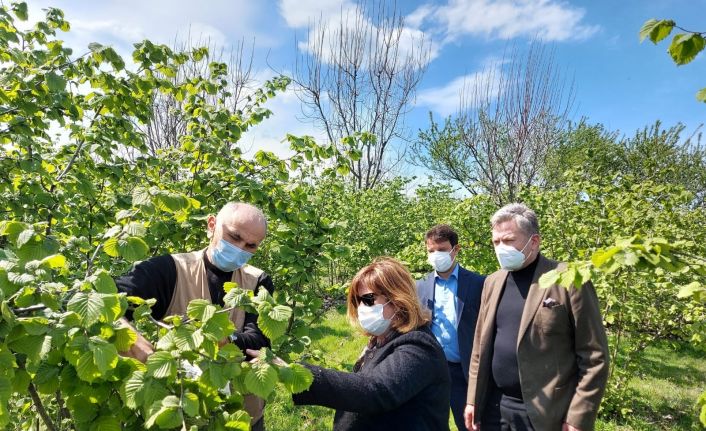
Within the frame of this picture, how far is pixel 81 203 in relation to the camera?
329 centimetres

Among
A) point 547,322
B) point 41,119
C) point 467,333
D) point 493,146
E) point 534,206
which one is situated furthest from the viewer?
point 493,146

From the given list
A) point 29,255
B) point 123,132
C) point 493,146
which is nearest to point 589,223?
point 123,132

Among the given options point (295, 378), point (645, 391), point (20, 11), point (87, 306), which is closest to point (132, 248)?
point (87, 306)

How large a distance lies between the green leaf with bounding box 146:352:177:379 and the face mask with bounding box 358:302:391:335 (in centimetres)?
105

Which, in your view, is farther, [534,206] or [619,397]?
[534,206]

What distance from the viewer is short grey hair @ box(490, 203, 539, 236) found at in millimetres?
2840

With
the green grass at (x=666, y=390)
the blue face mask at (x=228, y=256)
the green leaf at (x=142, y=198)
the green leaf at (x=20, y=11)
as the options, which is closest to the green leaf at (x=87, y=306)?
the green leaf at (x=142, y=198)

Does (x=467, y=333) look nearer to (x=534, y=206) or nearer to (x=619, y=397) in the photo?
(x=619, y=397)

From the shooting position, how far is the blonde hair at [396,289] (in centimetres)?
194

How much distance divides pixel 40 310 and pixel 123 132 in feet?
7.71

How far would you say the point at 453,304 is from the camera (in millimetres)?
3932

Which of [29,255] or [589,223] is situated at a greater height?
[589,223]

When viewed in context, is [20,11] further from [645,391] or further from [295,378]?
[645,391]

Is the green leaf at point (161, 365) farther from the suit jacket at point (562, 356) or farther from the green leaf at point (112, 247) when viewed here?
the suit jacket at point (562, 356)
